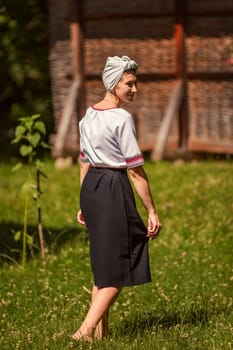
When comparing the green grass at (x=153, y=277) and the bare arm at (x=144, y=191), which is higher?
the bare arm at (x=144, y=191)

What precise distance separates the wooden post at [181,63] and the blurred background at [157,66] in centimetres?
2

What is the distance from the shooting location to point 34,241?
10719 millimetres

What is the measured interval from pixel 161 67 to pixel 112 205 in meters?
9.44

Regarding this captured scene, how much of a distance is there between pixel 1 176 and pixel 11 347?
9.33 metres

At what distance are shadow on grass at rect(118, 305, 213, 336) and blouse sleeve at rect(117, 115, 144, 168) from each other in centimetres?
124

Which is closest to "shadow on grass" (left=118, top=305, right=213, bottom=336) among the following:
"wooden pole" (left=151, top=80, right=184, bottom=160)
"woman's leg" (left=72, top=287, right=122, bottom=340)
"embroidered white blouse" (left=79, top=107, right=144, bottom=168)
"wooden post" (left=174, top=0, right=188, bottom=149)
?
"woman's leg" (left=72, top=287, right=122, bottom=340)

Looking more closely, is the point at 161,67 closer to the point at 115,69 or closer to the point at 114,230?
the point at 115,69

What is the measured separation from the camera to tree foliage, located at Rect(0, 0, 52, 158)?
59.5 ft

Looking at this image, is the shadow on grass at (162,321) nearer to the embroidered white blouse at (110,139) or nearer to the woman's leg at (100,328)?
the woman's leg at (100,328)

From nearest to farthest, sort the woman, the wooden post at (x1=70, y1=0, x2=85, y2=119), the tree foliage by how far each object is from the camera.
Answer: the woman
the wooden post at (x1=70, y1=0, x2=85, y2=119)
the tree foliage

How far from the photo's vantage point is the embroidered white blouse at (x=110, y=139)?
636 cm

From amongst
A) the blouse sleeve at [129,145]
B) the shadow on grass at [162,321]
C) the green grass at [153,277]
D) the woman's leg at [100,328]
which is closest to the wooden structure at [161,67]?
the green grass at [153,277]

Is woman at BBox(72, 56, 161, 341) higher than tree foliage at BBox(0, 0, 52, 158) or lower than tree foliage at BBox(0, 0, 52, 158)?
higher

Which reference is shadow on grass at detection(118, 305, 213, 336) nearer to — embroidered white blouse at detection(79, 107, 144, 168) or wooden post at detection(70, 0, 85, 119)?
embroidered white blouse at detection(79, 107, 144, 168)
